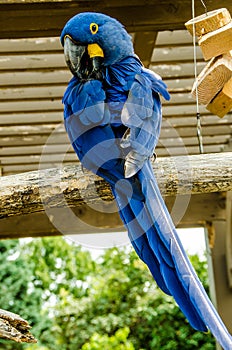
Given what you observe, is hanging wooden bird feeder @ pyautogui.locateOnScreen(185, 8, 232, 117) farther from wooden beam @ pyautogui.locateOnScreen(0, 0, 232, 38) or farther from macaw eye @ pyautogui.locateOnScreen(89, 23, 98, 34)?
wooden beam @ pyautogui.locateOnScreen(0, 0, 232, 38)

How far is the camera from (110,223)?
13.3 ft

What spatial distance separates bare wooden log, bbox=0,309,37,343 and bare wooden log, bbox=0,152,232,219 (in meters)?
0.33

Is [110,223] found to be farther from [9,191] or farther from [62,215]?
[9,191]

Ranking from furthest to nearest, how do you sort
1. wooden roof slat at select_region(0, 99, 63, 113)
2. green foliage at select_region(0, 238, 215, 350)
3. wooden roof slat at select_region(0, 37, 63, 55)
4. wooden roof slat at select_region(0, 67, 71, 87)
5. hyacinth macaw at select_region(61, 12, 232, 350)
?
green foliage at select_region(0, 238, 215, 350)
wooden roof slat at select_region(0, 99, 63, 113)
wooden roof slat at select_region(0, 67, 71, 87)
wooden roof slat at select_region(0, 37, 63, 55)
hyacinth macaw at select_region(61, 12, 232, 350)

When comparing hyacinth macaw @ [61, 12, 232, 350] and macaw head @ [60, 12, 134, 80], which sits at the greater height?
macaw head @ [60, 12, 134, 80]

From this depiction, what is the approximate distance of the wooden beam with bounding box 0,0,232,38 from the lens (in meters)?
2.19

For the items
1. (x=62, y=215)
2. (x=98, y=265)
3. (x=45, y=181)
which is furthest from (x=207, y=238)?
(x=98, y=265)

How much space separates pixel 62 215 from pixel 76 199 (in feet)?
7.47

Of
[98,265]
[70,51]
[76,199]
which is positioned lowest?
[76,199]

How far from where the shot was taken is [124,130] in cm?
170

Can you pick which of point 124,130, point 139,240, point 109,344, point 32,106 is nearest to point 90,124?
point 124,130

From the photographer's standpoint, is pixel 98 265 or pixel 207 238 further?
pixel 98 265

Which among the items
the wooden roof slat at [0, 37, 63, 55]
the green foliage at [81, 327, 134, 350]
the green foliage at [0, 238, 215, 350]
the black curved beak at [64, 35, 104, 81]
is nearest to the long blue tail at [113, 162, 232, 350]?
the black curved beak at [64, 35, 104, 81]

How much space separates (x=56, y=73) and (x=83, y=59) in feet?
4.63
